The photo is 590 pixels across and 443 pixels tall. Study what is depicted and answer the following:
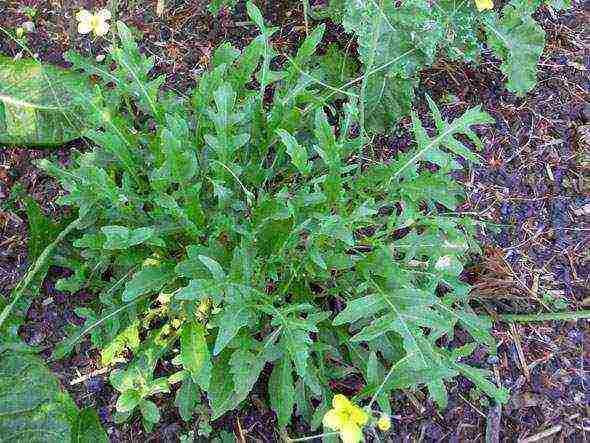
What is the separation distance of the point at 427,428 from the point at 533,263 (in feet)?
2.22

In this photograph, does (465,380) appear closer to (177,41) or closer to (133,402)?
(133,402)

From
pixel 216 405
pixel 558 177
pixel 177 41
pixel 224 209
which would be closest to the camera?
pixel 216 405

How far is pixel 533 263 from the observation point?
2381 mm

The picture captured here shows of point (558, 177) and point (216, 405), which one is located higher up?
point (558, 177)

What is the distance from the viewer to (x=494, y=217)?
2.45 m

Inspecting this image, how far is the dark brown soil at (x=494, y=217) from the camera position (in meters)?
2.14

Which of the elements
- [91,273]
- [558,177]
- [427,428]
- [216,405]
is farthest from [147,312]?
[558,177]

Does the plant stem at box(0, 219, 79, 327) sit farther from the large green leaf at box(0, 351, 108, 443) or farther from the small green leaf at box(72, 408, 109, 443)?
the small green leaf at box(72, 408, 109, 443)

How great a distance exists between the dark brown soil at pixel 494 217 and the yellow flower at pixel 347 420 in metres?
0.62

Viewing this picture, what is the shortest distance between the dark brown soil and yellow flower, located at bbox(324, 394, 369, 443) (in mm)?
620

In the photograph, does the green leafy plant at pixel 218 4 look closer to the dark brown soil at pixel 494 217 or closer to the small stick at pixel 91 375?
the dark brown soil at pixel 494 217

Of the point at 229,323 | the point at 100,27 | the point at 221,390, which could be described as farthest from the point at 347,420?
the point at 100,27

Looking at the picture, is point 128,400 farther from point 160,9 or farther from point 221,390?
point 160,9

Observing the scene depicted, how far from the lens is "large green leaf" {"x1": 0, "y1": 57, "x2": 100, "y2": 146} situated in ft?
8.08
